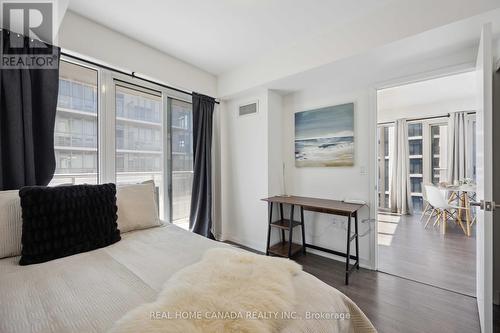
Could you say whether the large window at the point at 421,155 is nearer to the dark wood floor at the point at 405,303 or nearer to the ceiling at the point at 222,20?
the dark wood floor at the point at 405,303

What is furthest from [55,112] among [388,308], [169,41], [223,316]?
[388,308]

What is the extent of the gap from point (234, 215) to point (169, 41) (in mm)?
2435

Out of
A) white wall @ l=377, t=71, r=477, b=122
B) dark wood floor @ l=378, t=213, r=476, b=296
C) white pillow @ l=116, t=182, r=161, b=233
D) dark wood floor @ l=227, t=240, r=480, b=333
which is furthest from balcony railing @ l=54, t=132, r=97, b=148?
white wall @ l=377, t=71, r=477, b=122

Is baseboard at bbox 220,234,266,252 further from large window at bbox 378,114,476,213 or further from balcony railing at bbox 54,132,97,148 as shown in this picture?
large window at bbox 378,114,476,213

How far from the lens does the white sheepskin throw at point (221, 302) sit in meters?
0.69

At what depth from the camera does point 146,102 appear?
2564mm

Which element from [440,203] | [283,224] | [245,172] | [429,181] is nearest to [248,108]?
[245,172]

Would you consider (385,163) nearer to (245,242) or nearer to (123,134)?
(245,242)

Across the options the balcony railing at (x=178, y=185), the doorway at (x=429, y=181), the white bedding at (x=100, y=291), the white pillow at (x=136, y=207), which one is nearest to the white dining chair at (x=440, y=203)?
the doorway at (x=429, y=181)

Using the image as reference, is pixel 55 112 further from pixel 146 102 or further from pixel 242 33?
pixel 242 33

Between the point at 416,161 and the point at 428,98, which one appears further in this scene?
the point at 416,161

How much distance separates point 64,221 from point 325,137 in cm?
273

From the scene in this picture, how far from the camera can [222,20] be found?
1939mm

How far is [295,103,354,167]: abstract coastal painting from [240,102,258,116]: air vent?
2.01 ft
